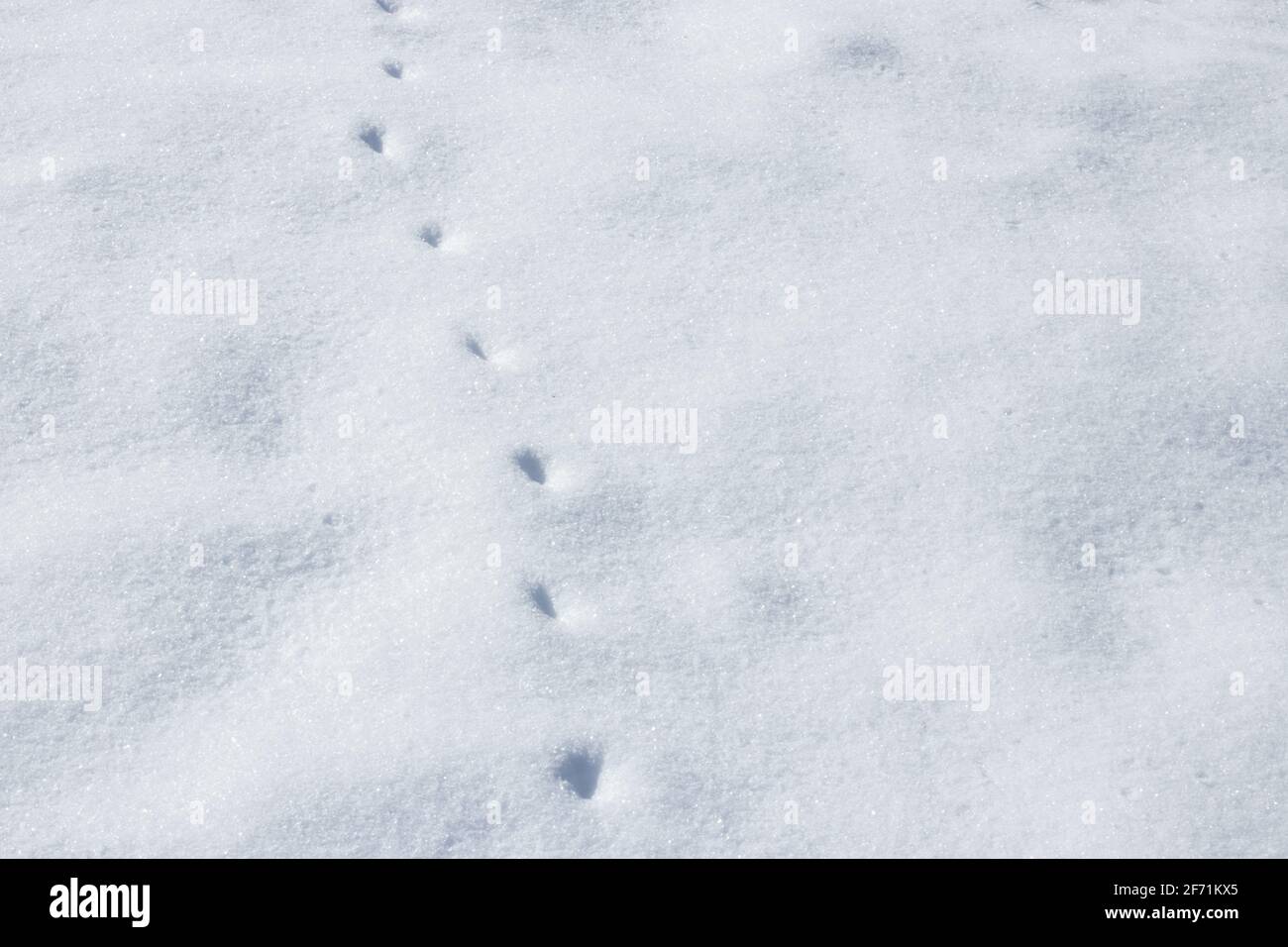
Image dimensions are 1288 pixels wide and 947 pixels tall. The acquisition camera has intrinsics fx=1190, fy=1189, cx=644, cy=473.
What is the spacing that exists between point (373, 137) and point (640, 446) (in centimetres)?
119

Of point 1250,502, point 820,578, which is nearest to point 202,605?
point 820,578

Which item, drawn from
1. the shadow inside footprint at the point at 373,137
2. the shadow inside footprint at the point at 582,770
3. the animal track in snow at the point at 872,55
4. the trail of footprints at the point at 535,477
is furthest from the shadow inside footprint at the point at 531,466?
the animal track in snow at the point at 872,55

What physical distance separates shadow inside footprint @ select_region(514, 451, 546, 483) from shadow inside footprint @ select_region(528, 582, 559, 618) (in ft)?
0.85

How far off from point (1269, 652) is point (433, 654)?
1.54 metres

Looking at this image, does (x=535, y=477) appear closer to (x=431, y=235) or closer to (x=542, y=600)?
(x=542, y=600)

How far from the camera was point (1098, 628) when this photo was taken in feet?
7.29

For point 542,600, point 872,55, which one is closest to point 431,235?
point 542,600

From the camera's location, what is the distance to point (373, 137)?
3025 mm

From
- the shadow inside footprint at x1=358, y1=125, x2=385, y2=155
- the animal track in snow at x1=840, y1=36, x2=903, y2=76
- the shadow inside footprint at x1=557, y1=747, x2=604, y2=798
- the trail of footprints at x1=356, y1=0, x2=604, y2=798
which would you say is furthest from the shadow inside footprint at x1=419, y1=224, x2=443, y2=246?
the shadow inside footprint at x1=557, y1=747, x2=604, y2=798

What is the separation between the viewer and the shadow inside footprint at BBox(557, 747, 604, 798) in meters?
2.04

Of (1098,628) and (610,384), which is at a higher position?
(610,384)
